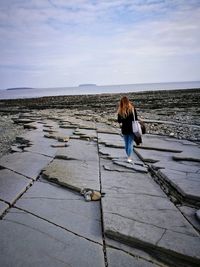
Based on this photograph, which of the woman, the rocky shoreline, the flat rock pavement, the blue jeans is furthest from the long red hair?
the rocky shoreline

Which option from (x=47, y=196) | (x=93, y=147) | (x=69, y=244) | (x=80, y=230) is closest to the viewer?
(x=69, y=244)

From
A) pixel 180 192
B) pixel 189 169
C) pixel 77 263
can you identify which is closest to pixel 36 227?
pixel 77 263

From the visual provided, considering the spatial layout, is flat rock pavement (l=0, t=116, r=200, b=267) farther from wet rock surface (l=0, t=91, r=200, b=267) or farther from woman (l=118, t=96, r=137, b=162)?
woman (l=118, t=96, r=137, b=162)

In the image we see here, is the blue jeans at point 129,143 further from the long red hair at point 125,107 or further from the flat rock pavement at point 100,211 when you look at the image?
the long red hair at point 125,107

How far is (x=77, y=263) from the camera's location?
88.5 inches

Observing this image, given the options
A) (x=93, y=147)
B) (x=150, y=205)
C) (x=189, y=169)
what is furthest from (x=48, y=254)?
(x=93, y=147)

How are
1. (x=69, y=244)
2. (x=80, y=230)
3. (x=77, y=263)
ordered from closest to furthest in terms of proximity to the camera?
1. (x=77, y=263)
2. (x=69, y=244)
3. (x=80, y=230)

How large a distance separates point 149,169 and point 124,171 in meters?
0.59

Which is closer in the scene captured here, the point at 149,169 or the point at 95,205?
the point at 95,205

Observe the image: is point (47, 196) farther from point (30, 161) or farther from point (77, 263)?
point (30, 161)

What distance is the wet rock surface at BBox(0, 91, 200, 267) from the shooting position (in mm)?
2373

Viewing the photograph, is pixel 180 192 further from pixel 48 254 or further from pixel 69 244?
pixel 48 254

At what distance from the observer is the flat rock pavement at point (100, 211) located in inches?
93.4

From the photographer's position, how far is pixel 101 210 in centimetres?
321
